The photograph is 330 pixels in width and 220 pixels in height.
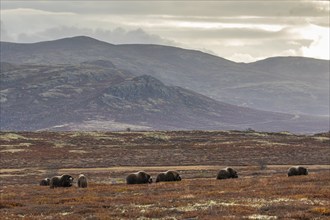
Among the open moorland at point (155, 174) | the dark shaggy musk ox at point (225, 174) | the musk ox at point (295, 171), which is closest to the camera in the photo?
the open moorland at point (155, 174)

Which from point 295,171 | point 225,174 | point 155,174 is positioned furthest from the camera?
point 155,174

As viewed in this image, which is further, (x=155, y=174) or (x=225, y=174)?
(x=155, y=174)

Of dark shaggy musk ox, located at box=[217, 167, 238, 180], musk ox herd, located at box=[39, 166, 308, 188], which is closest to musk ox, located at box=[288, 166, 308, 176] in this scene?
musk ox herd, located at box=[39, 166, 308, 188]

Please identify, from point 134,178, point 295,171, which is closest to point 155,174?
point 134,178

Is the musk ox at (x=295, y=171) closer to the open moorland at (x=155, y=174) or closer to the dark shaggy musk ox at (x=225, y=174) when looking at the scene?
the open moorland at (x=155, y=174)

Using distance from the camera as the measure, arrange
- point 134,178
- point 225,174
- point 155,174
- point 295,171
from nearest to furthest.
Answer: point 134,178 → point 295,171 → point 225,174 → point 155,174

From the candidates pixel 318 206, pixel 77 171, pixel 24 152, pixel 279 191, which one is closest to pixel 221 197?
pixel 279 191

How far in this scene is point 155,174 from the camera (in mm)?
78812

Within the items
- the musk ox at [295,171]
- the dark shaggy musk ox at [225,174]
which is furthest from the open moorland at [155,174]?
the musk ox at [295,171]

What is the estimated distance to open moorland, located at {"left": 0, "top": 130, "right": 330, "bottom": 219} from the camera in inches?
1371

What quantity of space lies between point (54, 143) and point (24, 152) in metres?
20.0

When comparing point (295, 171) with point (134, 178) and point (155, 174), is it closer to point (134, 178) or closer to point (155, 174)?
point (134, 178)

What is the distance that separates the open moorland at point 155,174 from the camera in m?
34.8

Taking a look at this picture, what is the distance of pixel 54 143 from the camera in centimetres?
13650
